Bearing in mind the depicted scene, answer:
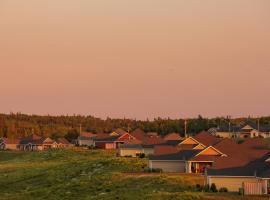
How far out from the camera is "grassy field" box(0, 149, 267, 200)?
206ft

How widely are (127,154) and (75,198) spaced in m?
48.3

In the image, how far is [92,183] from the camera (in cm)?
7644

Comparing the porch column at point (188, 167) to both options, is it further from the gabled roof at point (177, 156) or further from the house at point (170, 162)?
the house at point (170, 162)

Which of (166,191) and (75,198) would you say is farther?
(75,198)

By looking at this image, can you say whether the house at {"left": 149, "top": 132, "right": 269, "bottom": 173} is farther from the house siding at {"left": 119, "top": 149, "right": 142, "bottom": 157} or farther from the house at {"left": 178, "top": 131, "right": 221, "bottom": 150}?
the house siding at {"left": 119, "top": 149, "right": 142, "bottom": 157}

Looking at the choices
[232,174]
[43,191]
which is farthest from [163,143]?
[232,174]

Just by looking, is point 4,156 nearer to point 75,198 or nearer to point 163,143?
point 163,143

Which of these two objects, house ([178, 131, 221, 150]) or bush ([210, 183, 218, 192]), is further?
house ([178, 131, 221, 150])

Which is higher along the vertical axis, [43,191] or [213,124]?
[213,124]

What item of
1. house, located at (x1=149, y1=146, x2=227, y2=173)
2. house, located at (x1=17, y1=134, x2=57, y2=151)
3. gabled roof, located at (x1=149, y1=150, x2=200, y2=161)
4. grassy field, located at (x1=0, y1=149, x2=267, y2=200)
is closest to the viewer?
grassy field, located at (x1=0, y1=149, x2=267, y2=200)

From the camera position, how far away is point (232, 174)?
6378 cm

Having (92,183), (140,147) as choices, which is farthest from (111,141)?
(92,183)

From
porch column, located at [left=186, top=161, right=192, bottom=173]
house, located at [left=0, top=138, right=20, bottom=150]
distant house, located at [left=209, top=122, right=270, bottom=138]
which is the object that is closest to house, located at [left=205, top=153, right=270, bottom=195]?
porch column, located at [left=186, top=161, right=192, bottom=173]

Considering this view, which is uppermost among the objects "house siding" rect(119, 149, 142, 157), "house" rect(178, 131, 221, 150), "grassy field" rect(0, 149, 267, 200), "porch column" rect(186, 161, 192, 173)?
"house" rect(178, 131, 221, 150)
